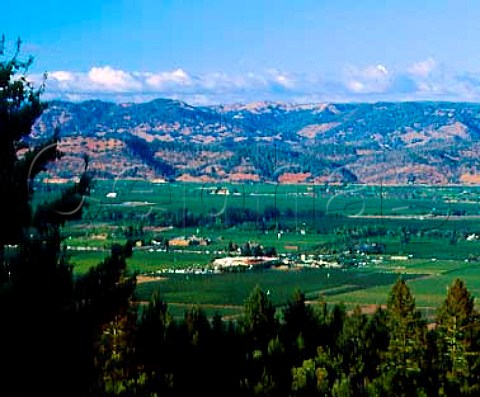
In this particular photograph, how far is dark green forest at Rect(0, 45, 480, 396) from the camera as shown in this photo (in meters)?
13.1

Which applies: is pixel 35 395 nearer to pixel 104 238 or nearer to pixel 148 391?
pixel 148 391

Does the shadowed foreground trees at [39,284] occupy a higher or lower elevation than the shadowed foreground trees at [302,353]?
higher

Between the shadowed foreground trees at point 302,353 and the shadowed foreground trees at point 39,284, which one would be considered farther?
the shadowed foreground trees at point 302,353

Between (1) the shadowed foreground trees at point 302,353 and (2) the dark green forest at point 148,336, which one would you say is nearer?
(2) the dark green forest at point 148,336

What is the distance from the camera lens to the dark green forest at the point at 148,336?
13.1 metres

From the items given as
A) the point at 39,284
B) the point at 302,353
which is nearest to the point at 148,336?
the point at 302,353

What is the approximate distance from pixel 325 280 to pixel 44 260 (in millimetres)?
57321

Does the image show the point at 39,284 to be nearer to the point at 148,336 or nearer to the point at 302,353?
the point at 148,336

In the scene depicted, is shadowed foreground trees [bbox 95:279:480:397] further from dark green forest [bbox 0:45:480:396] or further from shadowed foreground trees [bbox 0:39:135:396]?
shadowed foreground trees [bbox 0:39:135:396]

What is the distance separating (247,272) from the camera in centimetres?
7362

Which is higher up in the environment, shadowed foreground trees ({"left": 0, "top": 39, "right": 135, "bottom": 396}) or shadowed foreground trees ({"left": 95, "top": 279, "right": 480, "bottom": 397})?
shadowed foreground trees ({"left": 0, "top": 39, "right": 135, "bottom": 396})

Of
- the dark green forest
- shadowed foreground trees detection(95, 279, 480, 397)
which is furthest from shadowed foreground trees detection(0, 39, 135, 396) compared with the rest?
shadowed foreground trees detection(95, 279, 480, 397)

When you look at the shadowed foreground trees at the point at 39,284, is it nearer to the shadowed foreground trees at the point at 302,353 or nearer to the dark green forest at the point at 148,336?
the dark green forest at the point at 148,336

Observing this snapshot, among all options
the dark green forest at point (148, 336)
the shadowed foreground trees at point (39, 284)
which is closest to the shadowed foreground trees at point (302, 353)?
the dark green forest at point (148, 336)
